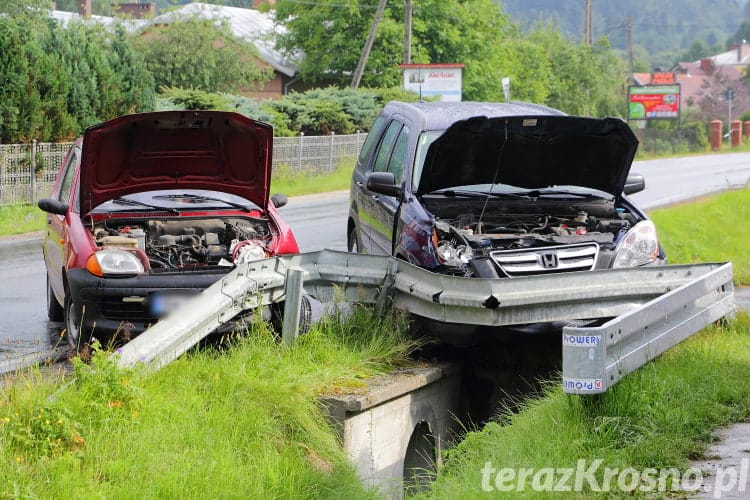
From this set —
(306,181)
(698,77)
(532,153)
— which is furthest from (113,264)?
(698,77)

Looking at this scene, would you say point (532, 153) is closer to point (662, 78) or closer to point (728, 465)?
point (728, 465)

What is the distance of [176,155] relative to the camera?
31.9 feet

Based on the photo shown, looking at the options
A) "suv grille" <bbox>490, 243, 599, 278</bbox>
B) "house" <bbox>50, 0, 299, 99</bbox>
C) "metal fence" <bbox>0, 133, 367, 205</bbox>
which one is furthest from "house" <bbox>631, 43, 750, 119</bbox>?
"suv grille" <bbox>490, 243, 599, 278</bbox>

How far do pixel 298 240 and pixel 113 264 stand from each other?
26.6 ft

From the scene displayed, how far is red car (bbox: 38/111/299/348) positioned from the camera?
8.42m

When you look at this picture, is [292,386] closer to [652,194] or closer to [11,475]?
[11,475]

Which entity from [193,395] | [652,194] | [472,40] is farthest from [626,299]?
[472,40]

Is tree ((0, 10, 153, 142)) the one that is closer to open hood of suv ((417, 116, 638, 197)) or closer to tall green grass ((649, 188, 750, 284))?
tall green grass ((649, 188, 750, 284))

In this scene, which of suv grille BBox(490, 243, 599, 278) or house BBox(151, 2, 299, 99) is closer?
suv grille BBox(490, 243, 599, 278)

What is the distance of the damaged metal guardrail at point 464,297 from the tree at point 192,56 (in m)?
38.9

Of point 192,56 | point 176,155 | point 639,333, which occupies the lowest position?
point 639,333

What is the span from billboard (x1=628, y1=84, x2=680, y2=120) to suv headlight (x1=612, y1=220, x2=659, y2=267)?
5672 centimetres

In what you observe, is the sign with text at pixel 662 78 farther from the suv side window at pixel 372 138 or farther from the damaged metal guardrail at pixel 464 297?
the damaged metal guardrail at pixel 464 297

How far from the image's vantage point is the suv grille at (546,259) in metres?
7.98
